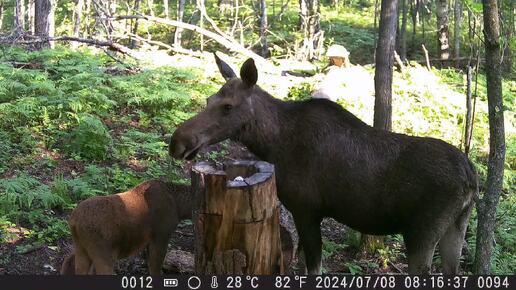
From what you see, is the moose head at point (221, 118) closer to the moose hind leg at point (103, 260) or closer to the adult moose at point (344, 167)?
the adult moose at point (344, 167)

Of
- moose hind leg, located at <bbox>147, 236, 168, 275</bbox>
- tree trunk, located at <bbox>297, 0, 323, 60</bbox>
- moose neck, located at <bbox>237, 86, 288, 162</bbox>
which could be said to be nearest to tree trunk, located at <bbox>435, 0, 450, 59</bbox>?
tree trunk, located at <bbox>297, 0, 323, 60</bbox>

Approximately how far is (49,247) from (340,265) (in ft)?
13.6

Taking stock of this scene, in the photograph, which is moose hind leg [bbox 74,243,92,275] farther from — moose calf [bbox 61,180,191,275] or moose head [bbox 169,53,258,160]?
moose head [bbox 169,53,258,160]

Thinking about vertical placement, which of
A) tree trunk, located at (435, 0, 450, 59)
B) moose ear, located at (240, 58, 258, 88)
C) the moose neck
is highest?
tree trunk, located at (435, 0, 450, 59)

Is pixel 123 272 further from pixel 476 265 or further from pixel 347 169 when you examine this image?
pixel 476 265

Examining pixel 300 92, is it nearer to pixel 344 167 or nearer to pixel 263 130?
pixel 263 130

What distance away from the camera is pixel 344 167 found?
625cm

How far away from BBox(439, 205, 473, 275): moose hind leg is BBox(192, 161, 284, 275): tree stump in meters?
2.31

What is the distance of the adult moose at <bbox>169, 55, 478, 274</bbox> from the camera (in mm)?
5926

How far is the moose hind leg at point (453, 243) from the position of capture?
6.30 metres

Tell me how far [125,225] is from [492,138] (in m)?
4.57

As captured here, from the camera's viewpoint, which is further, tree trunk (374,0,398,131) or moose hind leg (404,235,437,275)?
tree trunk (374,0,398,131)

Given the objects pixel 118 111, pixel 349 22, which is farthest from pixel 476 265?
pixel 349 22

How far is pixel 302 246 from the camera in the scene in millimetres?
6680
